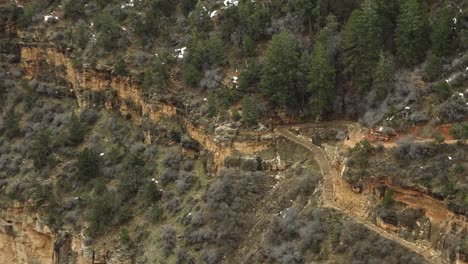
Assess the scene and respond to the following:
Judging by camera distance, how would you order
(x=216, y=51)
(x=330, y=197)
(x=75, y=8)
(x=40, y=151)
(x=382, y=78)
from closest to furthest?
1. (x=330, y=197)
2. (x=382, y=78)
3. (x=216, y=51)
4. (x=40, y=151)
5. (x=75, y=8)

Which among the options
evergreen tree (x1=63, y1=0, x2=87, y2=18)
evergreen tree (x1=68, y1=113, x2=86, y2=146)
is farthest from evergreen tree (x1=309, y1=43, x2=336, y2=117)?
evergreen tree (x1=63, y1=0, x2=87, y2=18)

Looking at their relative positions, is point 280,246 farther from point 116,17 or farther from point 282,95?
point 116,17

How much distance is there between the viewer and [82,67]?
70188 mm

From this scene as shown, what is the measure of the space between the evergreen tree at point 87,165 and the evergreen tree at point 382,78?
999 inches

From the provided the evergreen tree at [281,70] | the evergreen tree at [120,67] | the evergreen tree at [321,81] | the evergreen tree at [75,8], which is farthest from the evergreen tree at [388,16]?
the evergreen tree at [75,8]

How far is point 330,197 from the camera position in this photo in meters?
47.1

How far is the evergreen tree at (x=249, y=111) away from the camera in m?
55.5

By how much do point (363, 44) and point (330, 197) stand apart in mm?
12034

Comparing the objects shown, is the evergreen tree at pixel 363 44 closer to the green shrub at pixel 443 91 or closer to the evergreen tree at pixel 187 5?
the green shrub at pixel 443 91

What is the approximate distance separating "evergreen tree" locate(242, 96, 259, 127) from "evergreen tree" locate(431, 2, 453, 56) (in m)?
13.8

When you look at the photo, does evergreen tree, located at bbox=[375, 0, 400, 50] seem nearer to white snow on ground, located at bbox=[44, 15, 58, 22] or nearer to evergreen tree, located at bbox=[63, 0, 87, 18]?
evergreen tree, located at bbox=[63, 0, 87, 18]

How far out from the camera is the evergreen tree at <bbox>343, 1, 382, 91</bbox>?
52.1 meters

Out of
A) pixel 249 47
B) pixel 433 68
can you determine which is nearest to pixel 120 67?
A: pixel 249 47

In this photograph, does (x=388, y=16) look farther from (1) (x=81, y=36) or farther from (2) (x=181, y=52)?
(1) (x=81, y=36)
